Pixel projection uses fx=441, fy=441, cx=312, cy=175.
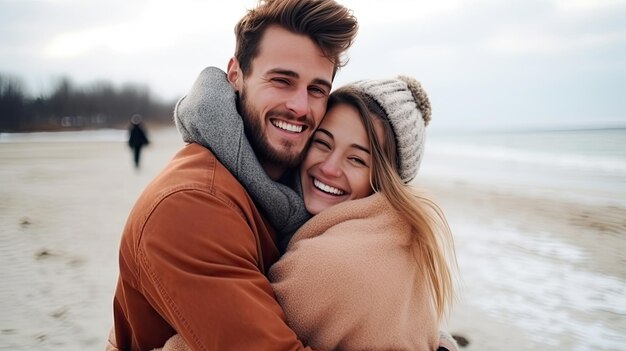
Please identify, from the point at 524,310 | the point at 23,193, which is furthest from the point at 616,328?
the point at 23,193

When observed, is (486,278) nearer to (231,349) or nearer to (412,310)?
(412,310)

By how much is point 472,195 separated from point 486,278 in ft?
25.0

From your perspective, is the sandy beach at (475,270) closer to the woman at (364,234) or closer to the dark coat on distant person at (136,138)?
the woman at (364,234)

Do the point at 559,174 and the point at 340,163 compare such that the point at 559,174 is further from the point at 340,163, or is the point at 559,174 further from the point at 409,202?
the point at 409,202

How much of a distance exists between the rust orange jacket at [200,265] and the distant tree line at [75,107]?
219 ft

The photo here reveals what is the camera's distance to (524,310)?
5336 mm

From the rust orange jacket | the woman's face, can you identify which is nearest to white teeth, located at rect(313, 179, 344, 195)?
the woman's face

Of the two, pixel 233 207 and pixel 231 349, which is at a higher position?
pixel 233 207

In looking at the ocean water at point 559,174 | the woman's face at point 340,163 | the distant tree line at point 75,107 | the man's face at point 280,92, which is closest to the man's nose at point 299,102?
the man's face at point 280,92

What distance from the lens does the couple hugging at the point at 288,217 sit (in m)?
1.55

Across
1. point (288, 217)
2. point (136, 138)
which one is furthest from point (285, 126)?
point (136, 138)

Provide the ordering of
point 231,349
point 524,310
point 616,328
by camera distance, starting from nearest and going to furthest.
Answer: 1. point 231,349
2. point 616,328
3. point 524,310

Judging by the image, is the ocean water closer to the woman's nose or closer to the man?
the woman's nose

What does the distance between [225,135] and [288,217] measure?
0.59 meters
